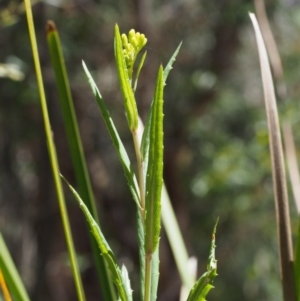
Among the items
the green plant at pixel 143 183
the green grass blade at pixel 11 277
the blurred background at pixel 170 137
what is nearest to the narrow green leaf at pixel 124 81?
the green plant at pixel 143 183

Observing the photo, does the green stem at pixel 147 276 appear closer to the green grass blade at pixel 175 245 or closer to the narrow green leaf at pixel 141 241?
the narrow green leaf at pixel 141 241

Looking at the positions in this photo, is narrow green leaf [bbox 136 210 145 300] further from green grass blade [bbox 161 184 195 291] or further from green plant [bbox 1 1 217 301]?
green grass blade [bbox 161 184 195 291]

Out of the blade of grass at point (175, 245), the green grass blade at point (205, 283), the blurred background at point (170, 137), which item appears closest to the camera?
the green grass blade at point (205, 283)

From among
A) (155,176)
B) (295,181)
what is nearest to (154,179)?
(155,176)

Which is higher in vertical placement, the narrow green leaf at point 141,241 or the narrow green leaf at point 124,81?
the narrow green leaf at point 124,81

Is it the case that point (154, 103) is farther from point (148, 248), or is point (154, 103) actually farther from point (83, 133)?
point (83, 133)
